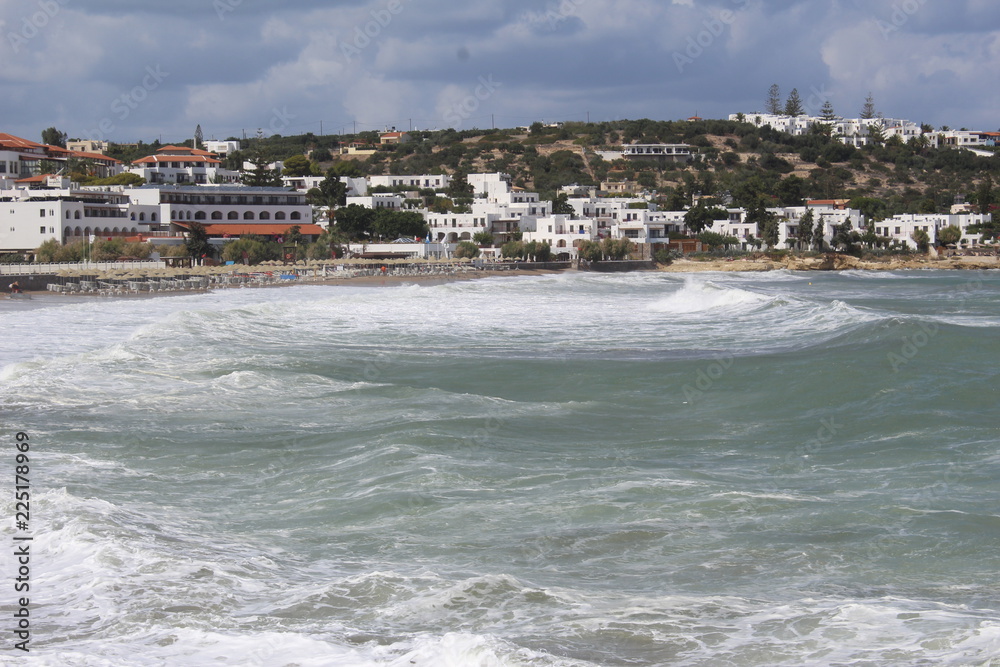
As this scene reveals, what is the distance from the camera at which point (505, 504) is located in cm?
1260

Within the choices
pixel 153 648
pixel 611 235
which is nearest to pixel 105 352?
pixel 153 648

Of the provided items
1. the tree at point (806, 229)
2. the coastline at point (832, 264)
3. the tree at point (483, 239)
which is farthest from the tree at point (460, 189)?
the tree at point (806, 229)

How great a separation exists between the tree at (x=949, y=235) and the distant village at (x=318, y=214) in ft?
1.72

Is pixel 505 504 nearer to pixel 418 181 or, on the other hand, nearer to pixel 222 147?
pixel 418 181

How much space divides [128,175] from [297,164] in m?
25.0

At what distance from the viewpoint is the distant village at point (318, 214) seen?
76062 mm

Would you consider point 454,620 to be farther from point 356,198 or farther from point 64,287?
point 356,198

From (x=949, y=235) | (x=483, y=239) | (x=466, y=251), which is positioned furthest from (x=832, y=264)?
(x=466, y=251)

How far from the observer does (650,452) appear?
15.4m

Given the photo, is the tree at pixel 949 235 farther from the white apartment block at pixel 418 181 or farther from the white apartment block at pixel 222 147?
the white apartment block at pixel 222 147

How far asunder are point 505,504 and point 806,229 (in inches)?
3523

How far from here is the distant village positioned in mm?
76062

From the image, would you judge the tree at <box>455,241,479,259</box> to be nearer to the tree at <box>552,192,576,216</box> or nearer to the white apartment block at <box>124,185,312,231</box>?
the white apartment block at <box>124,185,312,231</box>

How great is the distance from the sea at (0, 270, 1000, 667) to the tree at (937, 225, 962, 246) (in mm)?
82532
